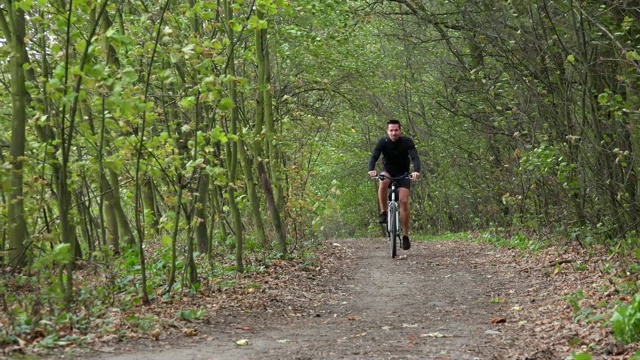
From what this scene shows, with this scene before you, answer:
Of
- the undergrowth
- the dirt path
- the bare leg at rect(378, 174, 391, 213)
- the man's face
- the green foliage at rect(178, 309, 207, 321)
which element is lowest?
the dirt path

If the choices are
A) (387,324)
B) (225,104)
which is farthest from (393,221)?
(225,104)

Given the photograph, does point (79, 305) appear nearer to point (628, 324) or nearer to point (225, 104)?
point (225, 104)

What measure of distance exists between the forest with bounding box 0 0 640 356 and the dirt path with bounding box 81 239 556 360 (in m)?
1.08

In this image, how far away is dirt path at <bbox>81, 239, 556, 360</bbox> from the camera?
202 inches

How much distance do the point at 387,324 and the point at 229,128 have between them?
6.18m

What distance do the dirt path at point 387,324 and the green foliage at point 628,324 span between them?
1.78ft

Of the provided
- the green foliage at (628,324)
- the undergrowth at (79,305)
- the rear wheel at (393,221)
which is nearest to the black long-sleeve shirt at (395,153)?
the rear wheel at (393,221)

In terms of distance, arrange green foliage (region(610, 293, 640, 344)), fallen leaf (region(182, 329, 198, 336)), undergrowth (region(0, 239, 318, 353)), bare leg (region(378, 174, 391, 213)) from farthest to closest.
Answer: bare leg (region(378, 174, 391, 213)) → fallen leaf (region(182, 329, 198, 336)) → undergrowth (region(0, 239, 318, 353)) → green foliage (region(610, 293, 640, 344))

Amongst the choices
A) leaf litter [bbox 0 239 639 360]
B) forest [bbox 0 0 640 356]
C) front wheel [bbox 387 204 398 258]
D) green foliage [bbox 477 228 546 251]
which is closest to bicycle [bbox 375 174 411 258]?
front wheel [bbox 387 204 398 258]

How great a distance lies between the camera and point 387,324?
6.52 metres

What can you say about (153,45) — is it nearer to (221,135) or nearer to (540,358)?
(221,135)

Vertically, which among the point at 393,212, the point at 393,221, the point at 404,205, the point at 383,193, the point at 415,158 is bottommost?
the point at 393,221

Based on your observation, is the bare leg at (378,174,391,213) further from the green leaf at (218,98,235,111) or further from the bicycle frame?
the green leaf at (218,98,235,111)

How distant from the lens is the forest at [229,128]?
20.2 feet
